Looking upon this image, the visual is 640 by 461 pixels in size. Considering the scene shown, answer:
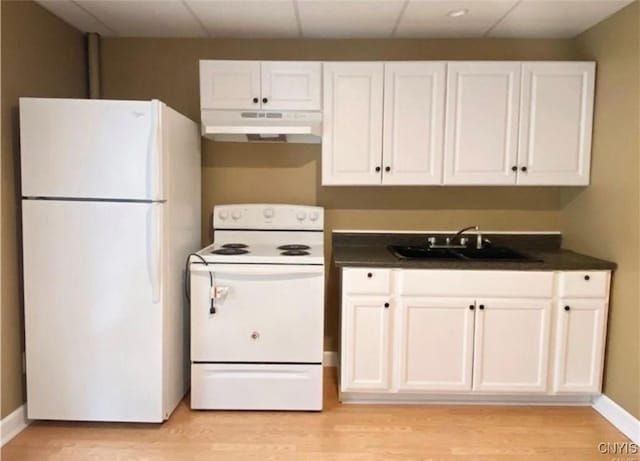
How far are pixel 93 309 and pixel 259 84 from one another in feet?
5.20

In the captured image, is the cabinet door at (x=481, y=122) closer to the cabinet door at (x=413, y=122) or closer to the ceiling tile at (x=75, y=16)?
the cabinet door at (x=413, y=122)

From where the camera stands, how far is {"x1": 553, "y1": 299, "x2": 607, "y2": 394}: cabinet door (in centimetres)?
251

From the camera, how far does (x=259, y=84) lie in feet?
9.00

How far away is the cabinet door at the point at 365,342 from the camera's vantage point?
254cm

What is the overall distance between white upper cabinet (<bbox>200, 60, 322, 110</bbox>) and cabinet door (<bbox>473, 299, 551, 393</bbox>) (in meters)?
1.61

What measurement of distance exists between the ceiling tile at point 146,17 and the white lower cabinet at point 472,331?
178cm

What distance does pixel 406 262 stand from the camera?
99.3 inches

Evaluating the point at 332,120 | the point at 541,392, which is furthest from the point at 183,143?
the point at 541,392

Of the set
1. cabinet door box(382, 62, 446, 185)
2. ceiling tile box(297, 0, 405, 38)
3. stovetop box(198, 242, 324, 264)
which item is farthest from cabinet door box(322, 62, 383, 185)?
stovetop box(198, 242, 324, 264)

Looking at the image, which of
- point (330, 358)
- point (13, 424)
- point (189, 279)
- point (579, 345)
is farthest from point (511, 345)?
point (13, 424)

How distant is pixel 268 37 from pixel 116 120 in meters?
1.25

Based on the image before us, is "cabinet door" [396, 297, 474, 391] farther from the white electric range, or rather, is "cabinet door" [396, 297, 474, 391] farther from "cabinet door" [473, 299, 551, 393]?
the white electric range

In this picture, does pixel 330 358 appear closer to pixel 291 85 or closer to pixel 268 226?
pixel 268 226

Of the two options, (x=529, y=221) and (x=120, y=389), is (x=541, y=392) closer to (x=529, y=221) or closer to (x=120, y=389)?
(x=529, y=221)
